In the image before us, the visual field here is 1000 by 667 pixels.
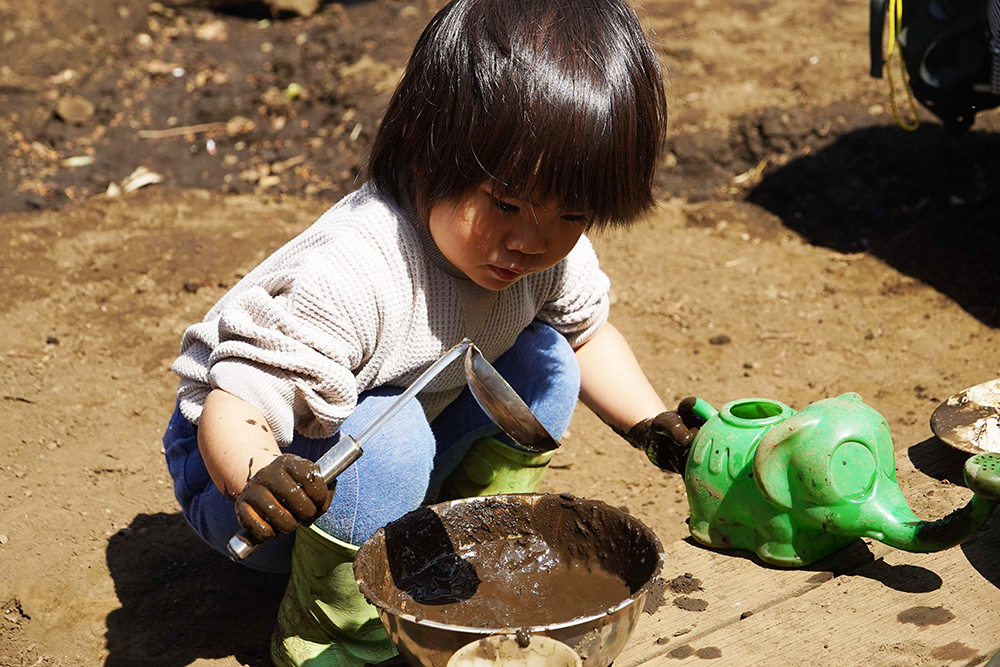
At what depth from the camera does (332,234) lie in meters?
1.58

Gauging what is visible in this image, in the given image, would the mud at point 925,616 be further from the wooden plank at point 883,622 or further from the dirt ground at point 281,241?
the dirt ground at point 281,241

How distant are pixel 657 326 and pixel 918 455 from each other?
1300 millimetres

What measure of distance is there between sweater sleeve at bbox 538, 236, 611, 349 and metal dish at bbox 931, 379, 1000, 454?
0.65 m

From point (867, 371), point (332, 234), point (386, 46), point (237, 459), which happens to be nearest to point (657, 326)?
point (867, 371)

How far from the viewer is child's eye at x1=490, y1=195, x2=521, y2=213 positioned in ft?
4.83

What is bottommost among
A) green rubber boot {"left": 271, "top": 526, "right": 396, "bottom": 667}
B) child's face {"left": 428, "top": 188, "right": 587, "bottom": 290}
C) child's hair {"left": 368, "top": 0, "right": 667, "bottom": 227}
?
green rubber boot {"left": 271, "top": 526, "right": 396, "bottom": 667}

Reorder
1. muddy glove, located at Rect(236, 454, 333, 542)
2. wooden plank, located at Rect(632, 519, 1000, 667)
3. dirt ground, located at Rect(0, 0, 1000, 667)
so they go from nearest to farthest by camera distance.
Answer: muddy glove, located at Rect(236, 454, 333, 542), wooden plank, located at Rect(632, 519, 1000, 667), dirt ground, located at Rect(0, 0, 1000, 667)

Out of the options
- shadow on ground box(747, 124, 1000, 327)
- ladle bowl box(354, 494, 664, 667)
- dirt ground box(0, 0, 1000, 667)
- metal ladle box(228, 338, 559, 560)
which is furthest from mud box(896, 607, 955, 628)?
shadow on ground box(747, 124, 1000, 327)

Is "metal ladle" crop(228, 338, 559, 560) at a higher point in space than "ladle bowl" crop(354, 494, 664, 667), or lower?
higher

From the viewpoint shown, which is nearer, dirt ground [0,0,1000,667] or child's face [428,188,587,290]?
child's face [428,188,587,290]

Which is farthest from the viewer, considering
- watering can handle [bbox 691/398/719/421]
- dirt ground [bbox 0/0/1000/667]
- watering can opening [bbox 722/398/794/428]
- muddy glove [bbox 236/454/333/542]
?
dirt ground [bbox 0/0/1000/667]

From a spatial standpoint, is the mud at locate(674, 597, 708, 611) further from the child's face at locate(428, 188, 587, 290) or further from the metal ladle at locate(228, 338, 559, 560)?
the child's face at locate(428, 188, 587, 290)

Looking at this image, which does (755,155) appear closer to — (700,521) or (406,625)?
(700,521)

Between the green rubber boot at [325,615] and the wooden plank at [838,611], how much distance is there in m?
0.45
